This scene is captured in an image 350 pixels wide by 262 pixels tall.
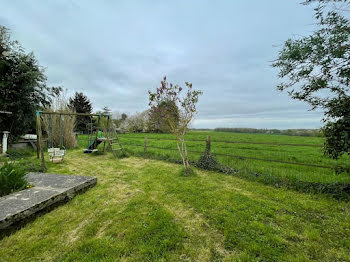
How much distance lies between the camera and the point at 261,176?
3883 millimetres

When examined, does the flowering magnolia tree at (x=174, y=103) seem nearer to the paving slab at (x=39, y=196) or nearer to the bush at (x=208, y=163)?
the bush at (x=208, y=163)

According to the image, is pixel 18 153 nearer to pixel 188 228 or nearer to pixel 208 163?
pixel 208 163

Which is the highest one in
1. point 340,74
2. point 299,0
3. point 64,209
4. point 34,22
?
point 34,22

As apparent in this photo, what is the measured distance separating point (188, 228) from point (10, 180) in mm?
3547

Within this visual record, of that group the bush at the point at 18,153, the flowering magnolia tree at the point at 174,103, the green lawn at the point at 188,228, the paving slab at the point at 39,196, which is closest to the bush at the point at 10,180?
the paving slab at the point at 39,196

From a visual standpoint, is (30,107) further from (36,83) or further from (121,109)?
(121,109)

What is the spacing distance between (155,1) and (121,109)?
95.7 ft

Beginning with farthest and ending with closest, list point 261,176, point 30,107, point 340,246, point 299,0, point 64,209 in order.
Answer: point 30,107, point 261,176, point 64,209, point 299,0, point 340,246

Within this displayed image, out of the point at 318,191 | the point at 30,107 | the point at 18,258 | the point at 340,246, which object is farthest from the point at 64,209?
Answer: the point at 30,107

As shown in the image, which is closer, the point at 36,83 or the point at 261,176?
the point at 261,176

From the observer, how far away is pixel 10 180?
2.74 metres

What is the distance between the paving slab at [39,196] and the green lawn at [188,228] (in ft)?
0.54

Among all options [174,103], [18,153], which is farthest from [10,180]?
[18,153]

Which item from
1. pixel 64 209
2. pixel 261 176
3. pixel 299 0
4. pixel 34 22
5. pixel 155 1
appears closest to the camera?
pixel 299 0
